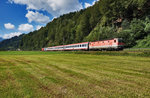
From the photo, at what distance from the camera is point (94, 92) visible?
3809 mm

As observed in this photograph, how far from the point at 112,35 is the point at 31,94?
41325 millimetres

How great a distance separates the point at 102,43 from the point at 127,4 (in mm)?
29399

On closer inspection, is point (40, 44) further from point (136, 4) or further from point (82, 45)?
point (136, 4)

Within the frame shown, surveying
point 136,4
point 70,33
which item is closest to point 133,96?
point 136,4

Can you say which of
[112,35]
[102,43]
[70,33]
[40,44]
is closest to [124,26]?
[112,35]

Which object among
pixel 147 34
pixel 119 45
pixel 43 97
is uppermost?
pixel 147 34

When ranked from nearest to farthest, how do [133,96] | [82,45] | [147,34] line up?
[133,96], [147,34], [82,45]

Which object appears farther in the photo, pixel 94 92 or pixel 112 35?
pixel 112 35

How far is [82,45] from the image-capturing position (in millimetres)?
39875

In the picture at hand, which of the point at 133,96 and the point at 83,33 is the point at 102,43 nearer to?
the point at 133,96

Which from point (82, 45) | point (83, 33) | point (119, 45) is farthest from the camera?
point (83, 33)

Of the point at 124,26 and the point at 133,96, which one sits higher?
the point at 124,26

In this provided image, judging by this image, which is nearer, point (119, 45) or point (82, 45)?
point (119, 45)

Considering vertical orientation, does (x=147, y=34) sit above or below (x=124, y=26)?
below
